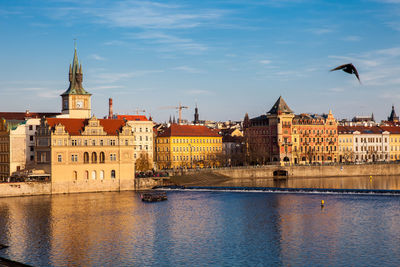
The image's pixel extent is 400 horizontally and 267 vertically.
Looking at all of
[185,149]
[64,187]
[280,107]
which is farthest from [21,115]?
[280,107]

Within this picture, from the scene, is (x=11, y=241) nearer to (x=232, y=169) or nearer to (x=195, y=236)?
(x=195, y=236)

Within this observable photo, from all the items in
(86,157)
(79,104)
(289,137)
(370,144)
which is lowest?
(86,157)

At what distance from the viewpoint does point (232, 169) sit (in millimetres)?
128000

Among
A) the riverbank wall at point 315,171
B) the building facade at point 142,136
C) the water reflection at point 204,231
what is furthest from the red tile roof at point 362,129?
the water reflection at point 204,231

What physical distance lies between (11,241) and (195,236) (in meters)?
17.1

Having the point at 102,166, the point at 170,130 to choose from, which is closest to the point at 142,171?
the point at 102,166

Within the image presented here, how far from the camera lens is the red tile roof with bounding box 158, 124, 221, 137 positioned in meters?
146

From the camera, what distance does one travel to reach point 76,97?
11244 cm

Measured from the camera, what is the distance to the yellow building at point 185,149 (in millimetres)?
144125

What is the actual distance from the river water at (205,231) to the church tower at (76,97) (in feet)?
92.2

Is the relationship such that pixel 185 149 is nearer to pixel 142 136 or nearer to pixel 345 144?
pixel 142 136

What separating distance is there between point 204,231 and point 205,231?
99mm

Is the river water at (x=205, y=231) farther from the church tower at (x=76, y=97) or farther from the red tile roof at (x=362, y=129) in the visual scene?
the red tile roof at (x=362, y=129)

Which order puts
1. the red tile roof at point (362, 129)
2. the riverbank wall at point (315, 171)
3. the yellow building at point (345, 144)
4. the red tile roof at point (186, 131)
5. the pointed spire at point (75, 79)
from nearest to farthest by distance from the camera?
the pointed spire at point (75, 79), the riverbank wall at point (315, 171), the red tile roof at point (186, 131), the yellow building at point (345, 144), the red tile roof at point (362, 129)
